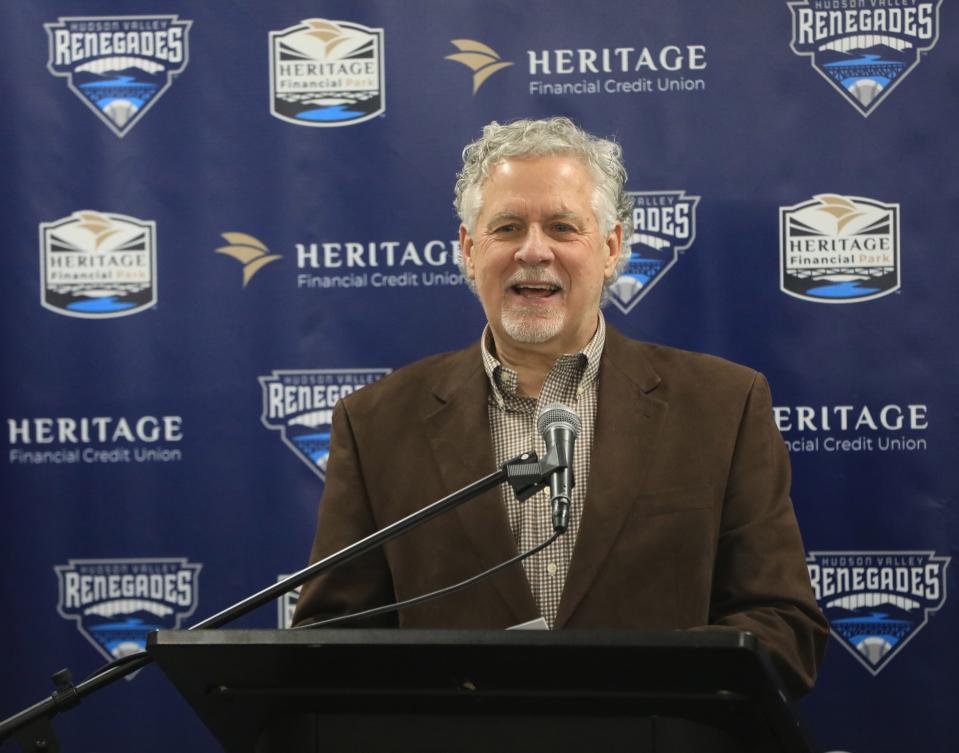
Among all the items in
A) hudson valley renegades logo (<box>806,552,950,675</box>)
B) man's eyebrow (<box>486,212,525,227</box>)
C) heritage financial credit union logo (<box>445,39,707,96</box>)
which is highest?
heritage financial credit union logo (<box>445,39,707,96</box>)

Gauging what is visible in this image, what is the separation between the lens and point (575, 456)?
2117mm

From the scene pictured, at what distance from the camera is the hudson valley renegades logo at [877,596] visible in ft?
9.57

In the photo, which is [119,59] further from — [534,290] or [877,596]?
[877,596]

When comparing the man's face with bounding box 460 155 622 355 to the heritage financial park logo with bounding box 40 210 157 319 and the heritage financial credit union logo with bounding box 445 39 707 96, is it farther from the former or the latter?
the heritage financial park logo with bounding box 40 210 157 319

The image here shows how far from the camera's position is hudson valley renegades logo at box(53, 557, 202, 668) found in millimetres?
3086

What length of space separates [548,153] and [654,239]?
2.84 feet

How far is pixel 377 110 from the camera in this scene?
3082mm

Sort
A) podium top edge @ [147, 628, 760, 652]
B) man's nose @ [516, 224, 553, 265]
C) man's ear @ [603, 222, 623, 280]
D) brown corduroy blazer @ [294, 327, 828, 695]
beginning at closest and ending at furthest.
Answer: podium top edge @ [147, 628, 760, 652]
brown corduroy blazer @ [294, 327, 828, 695]
man's nose @ [516, 224, 553, 265]
man's ear @ [603, 222, 623, 280]

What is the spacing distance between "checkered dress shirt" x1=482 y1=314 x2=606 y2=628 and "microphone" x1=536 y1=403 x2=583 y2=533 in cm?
70

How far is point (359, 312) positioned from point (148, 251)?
2.03ft

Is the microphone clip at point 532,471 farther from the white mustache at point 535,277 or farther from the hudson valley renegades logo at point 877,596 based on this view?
Result: the hudson valley renegades logo at point 877,596

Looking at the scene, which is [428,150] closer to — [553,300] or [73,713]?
[553,300]

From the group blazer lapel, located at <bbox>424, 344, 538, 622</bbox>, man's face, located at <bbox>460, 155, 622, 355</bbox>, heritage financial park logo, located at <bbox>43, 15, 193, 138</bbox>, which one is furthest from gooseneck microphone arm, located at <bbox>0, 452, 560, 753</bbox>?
heritage financial park logo, located at <bbox>43, 15, 193, 138</bbox>

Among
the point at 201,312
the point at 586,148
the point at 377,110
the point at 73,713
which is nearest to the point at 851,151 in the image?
the point at 586,148
